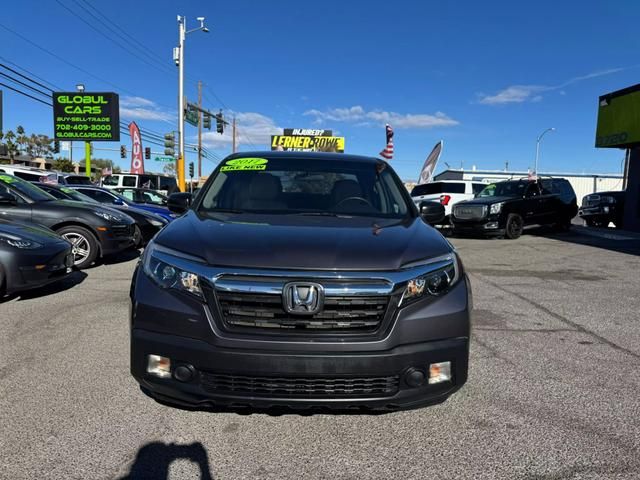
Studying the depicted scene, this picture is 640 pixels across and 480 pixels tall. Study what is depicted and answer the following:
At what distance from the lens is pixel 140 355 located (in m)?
2.48

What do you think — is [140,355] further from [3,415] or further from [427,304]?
[427,304]

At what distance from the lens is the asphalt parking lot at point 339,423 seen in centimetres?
250

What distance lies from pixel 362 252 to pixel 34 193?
8136mm

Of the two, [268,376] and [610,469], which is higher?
[268,376]

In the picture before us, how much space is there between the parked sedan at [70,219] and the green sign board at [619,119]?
652 inches

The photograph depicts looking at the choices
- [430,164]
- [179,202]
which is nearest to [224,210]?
[179,202]

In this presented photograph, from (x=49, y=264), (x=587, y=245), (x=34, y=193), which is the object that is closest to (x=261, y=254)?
(x=49, y=264)

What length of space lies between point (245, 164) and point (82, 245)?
217 inches

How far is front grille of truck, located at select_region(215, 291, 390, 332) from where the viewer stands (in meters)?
2.39

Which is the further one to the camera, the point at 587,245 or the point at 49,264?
the point at 587,245

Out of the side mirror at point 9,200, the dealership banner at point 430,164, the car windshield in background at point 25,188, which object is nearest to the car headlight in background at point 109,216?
the car windshield in background at point 25,188

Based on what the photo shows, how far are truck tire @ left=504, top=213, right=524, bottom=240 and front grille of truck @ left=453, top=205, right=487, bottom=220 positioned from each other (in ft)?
2.92

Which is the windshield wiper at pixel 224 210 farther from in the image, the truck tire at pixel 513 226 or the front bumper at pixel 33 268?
the truck tire at pixel 513 226

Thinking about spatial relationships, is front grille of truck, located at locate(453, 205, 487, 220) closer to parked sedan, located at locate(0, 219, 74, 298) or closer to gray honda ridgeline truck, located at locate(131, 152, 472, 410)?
parked sedan, located at locate(0, 219, 74, 298)
